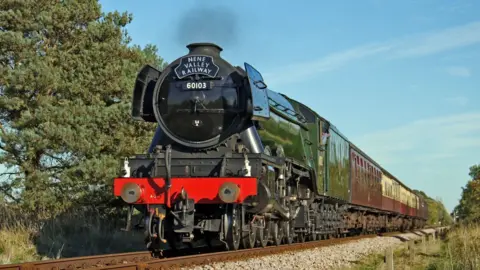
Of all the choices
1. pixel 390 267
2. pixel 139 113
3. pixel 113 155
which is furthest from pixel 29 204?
pixel 390 267

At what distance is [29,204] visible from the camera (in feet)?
57.4

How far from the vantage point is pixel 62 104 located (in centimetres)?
1831

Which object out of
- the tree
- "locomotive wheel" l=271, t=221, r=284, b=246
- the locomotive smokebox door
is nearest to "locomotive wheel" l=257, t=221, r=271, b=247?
"locomotive wheel" l=271, t=221, r=284, b=246

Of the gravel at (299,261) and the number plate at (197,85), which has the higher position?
the number plate at (197,85)

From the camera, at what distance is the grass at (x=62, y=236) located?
42.9 feet

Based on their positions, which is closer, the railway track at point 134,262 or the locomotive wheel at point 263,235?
the railway track at point 134,262

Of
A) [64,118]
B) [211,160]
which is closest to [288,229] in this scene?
[211,160]

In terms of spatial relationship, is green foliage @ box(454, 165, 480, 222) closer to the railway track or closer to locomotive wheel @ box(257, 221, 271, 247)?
locomotive wheel @ box(257, 221, 271, 247)

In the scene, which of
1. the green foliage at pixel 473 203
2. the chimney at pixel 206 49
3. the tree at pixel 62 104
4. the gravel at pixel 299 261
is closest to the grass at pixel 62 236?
the tree at pixel 62 104

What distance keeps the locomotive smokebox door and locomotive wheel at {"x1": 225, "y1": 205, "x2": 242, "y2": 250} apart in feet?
5.87

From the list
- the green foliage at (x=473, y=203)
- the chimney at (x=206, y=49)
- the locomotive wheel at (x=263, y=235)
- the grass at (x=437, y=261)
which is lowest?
the grass at (x=437, y=261)

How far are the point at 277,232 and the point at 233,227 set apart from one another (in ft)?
9.97

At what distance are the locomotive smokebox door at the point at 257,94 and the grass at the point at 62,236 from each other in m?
5.10

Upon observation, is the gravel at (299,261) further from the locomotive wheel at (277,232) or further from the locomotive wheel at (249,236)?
the locomotive wheel at (277,232)
